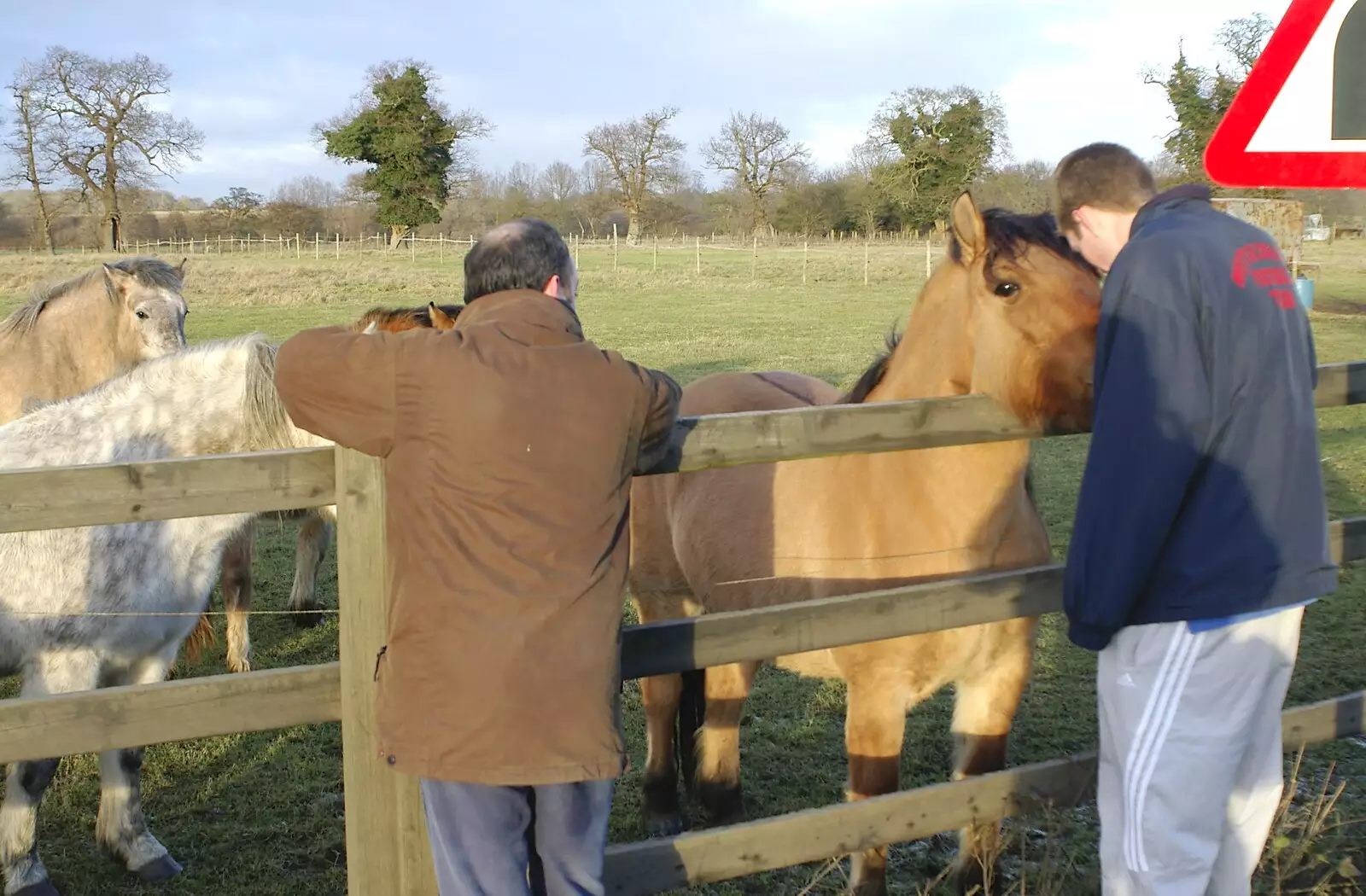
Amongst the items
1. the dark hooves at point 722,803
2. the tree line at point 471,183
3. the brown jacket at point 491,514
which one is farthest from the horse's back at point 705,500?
the tree line at point 471,183

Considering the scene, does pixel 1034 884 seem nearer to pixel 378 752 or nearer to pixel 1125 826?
pixel 1125 826

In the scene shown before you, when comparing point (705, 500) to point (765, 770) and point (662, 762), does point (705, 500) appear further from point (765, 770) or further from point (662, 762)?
point (765, 770)

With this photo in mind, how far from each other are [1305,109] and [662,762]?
10.2ft

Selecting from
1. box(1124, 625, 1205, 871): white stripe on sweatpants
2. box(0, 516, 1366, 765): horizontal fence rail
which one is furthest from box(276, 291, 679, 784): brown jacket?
box(1124, 625, 1205, 871): white stripe on sweatpants

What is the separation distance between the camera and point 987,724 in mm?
3252

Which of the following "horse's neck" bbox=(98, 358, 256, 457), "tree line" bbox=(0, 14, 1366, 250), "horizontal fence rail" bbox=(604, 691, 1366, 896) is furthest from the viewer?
"tree line" bbox=(0, 14, 1366, 250)

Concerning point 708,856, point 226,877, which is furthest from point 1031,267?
point 226,877

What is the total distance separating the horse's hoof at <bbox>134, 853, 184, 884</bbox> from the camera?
3732mm

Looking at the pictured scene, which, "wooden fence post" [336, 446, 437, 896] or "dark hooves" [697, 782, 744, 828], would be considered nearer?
"wooden fence post" [336, 446, 437, 896]

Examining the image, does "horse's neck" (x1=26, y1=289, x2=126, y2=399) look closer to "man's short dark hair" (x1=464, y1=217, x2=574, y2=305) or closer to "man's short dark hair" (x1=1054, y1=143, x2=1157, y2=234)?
"man's short dark hair" (x1=464, y1=217, x2=574, y2=305)

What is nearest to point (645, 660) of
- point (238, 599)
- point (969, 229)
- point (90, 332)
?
point (969, 229)

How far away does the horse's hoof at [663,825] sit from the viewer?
4.10m

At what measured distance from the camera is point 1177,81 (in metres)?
27.0

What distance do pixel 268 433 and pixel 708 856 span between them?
246 centimetres
